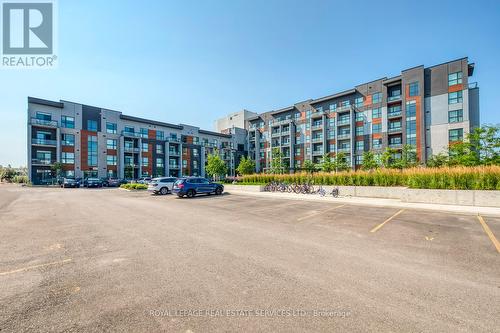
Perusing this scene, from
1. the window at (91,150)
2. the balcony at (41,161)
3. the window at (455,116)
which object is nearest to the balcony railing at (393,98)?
the window at (455,116)

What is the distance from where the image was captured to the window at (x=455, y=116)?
37.9m

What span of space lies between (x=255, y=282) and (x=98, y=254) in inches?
171

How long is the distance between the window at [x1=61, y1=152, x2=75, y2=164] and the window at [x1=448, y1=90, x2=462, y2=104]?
Result: 7771 cm

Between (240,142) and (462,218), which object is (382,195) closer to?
(462,218)

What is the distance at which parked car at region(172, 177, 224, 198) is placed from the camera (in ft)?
65.6

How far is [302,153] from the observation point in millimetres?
60688

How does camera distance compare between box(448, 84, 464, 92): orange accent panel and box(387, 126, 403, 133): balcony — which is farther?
box(387, 126, 403, 133): balcony

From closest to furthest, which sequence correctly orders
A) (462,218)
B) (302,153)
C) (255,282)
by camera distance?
1. (255,282)
2. (462,218)
3. (302,153)

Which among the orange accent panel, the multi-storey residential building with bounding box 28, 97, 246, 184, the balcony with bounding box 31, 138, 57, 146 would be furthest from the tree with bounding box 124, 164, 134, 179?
the orange accent panel

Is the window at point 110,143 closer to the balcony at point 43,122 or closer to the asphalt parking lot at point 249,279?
the balcony at point 43,122

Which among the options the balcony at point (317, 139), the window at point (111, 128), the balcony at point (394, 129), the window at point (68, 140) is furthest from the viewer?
the balcony at point (317, 139)

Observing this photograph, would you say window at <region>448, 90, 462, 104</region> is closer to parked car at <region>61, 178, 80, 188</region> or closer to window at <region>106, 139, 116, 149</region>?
parked car at <region>61, 178, 80, 188</region>

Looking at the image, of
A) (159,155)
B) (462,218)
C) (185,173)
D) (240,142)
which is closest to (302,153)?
(240,142)

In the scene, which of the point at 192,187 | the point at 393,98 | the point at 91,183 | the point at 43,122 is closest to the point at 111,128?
the point at 43,122
